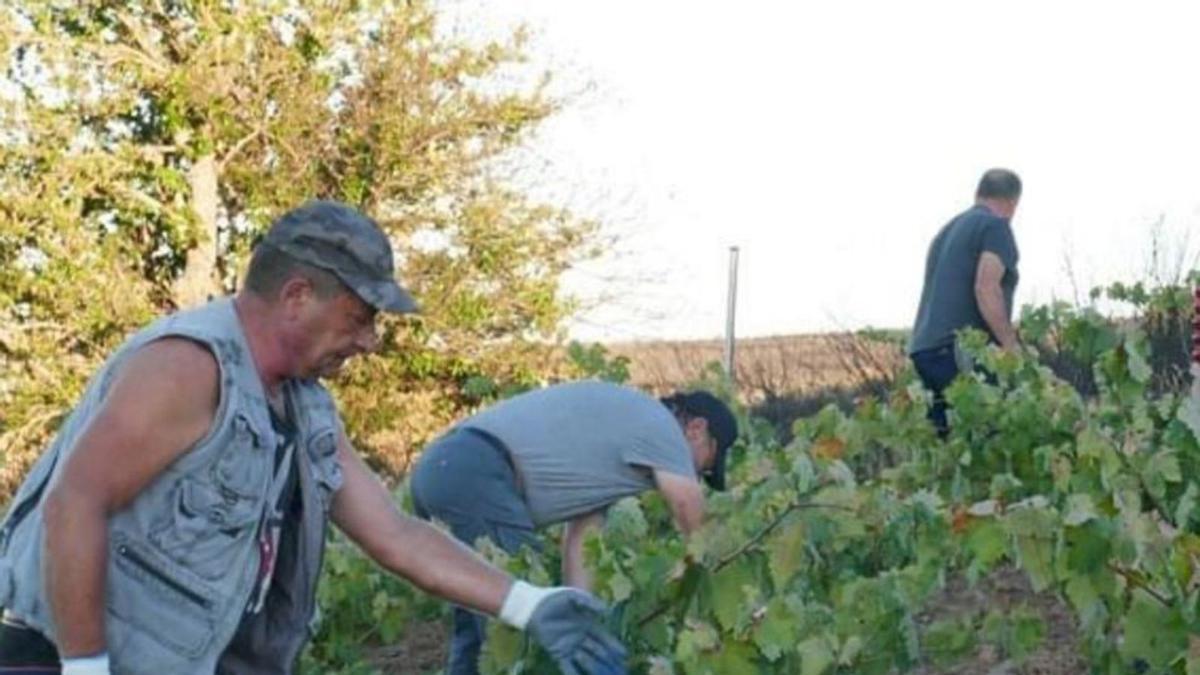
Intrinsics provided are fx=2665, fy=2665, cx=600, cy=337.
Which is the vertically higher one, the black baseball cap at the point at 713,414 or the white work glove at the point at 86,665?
the black baseball cap at the point at 713,414

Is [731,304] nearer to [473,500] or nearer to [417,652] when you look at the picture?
[417,652]

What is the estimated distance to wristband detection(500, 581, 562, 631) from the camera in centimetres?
465

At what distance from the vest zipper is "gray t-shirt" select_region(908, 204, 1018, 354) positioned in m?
6.48

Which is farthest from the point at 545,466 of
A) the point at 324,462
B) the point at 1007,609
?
the point at 324,462

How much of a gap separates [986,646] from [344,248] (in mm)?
3786

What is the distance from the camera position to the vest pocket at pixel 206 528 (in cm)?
409

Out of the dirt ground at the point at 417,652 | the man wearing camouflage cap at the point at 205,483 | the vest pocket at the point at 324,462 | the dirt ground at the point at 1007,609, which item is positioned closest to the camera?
the man wearing camouflage cap at the point at 205,483

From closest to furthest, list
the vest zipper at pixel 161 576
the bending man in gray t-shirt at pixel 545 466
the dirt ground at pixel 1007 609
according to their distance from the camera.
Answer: the vest zipper at pixel 161 576
the bending man in gray t-shirt at pixel 545 466
the dirt ground at pixel 1007 609

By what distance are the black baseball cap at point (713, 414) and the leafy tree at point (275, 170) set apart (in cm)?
1457

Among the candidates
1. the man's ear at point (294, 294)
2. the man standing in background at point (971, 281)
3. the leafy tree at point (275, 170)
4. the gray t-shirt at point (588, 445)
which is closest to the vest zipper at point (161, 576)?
the man's ear at point (294, 294)

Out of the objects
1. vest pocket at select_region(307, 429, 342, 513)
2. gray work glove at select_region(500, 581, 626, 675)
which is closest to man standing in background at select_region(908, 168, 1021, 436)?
gray work glove at select_region(500, 581, 626, 675)

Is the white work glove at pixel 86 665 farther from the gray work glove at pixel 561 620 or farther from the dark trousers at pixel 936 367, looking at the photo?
the dark trousers at pixel 936 367

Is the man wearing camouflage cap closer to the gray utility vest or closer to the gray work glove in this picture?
the gray utility vest

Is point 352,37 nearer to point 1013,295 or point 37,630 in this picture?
point 1013,295
